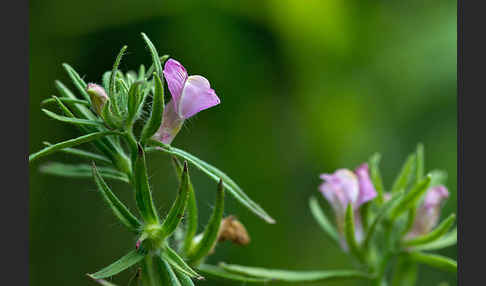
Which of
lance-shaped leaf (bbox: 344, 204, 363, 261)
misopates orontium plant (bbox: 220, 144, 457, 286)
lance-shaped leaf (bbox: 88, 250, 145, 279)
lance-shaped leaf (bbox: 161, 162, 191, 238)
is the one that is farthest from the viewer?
misopates orontium plant (bbox: 220, 144, 457, 286)

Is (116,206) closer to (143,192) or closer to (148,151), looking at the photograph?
(143,192)

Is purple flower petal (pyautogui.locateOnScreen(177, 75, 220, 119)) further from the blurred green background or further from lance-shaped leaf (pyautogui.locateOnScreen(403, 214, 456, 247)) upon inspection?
Result: the blurred green background

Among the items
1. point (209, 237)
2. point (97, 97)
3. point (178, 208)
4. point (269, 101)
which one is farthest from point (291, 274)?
point (269, 101)

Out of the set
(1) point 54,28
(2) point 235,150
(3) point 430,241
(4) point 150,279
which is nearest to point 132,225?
(4) point 150,279

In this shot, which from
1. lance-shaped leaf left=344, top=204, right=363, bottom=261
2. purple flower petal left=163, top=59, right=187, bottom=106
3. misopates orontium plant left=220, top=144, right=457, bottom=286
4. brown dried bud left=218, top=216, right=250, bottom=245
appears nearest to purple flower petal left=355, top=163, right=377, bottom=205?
misopates orontium plant left=220, top=144, right=457, bottom=286

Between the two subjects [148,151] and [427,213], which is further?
[427,213]
